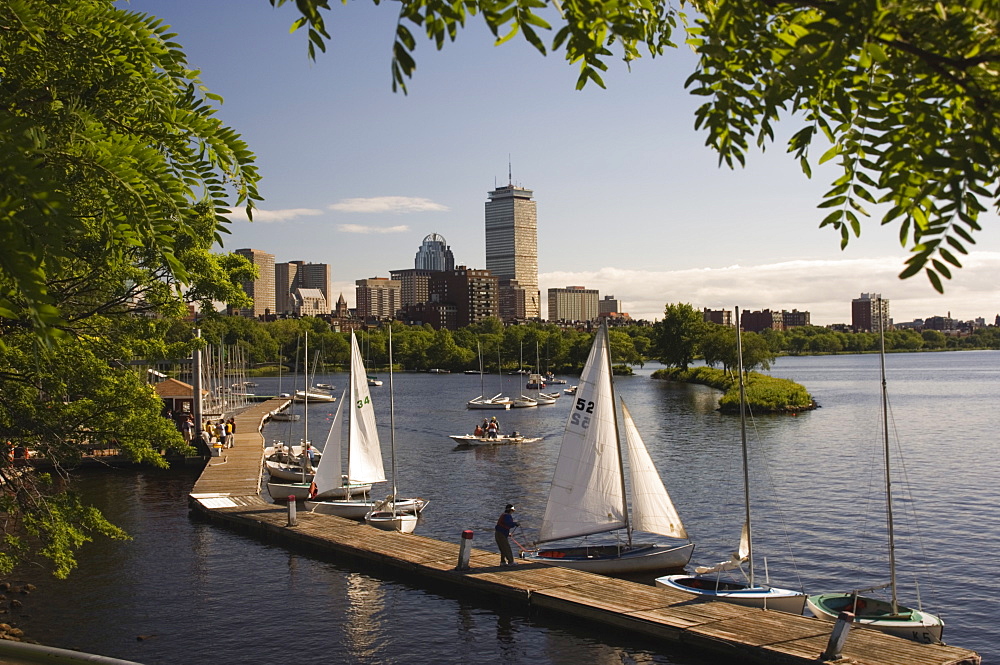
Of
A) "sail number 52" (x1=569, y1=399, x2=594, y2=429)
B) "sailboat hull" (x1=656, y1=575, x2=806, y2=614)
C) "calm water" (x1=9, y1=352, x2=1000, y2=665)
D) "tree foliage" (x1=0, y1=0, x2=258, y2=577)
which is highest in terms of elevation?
"tree foliage" (x1=0, y1=0, x2=258, y2=577)

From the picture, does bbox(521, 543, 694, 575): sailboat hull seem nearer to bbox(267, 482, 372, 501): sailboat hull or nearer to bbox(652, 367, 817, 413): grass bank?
bbox(267, 482, 372, 501): sailboat hull

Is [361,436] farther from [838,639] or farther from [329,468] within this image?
[838,639]

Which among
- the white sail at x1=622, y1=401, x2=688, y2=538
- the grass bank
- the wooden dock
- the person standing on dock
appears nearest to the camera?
the wooden dock

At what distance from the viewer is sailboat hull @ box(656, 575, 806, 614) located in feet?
65.5

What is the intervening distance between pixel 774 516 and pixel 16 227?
110 ft

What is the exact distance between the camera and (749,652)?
16.5 m

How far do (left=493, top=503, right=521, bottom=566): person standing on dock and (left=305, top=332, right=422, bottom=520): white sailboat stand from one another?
30.8 ft

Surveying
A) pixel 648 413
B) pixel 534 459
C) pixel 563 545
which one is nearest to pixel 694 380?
pixel 648 413

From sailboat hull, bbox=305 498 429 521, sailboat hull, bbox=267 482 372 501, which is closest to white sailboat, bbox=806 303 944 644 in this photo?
sailboat hull, bbox=305 498 429 521

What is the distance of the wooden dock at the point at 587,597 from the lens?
1605 centimetres

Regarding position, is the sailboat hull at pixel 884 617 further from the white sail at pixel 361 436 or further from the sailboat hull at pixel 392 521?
the white sail at pixel 361 436

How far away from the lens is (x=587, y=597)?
66.0 feet

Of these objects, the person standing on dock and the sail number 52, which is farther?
the sail number 52

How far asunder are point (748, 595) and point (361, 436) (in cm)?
1703
